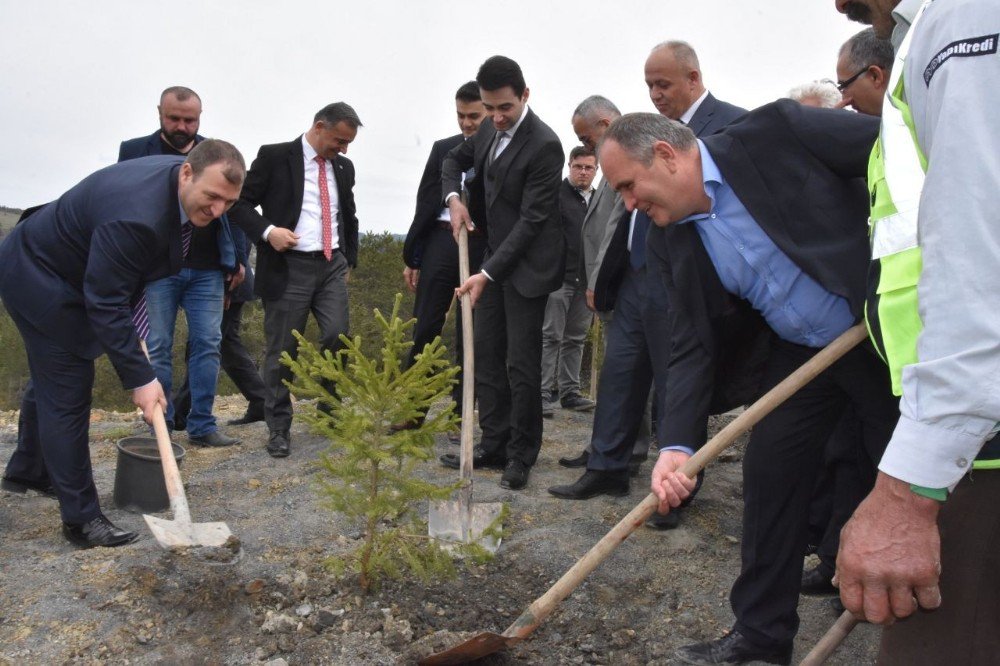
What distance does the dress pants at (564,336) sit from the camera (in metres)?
7.07

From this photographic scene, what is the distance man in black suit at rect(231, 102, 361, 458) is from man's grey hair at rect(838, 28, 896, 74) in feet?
9.93

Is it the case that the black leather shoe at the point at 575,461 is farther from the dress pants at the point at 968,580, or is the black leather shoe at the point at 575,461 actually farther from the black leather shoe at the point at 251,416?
the dress pants at the point at 968,580

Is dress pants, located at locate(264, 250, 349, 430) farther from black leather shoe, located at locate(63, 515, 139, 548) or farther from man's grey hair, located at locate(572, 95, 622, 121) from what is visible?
man's grey hair, located at locate(572, 95, 622, 121)

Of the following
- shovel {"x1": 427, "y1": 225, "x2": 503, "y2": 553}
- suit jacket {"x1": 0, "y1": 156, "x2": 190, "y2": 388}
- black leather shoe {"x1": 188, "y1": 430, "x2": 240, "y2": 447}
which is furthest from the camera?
black leather shoe {"x1": 188, "y1": 430, "x2": 240, "y2": 447}

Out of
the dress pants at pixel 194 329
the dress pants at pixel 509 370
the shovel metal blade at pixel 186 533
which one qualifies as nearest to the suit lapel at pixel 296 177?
the dress pants at pixel 194 329

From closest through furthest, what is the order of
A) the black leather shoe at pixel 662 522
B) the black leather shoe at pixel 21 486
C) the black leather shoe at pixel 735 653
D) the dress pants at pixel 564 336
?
the black leather shoe at pixel 735 653 → the black leather shoe at pixel 662 522 → the black leather shoe at pixel 21 486 → the dress pants at pixel 564 336

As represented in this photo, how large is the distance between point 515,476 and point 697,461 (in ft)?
Result: 8.06

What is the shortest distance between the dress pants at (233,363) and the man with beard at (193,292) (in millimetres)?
326

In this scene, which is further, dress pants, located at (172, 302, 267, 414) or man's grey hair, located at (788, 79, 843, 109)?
dress pants, located at (172, 302, 267, 414)

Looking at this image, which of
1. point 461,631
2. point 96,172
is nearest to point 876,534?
point 461,631

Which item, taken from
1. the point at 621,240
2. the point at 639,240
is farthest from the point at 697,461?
the point at 621,240

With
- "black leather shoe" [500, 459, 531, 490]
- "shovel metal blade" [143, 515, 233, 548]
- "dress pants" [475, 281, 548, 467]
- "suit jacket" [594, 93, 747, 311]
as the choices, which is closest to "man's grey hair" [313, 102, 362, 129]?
"dress pants" [475, 281, 548, 467]

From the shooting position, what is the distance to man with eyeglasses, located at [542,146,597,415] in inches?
261

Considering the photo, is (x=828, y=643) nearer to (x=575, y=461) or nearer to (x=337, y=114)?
(x=575, y=461)
